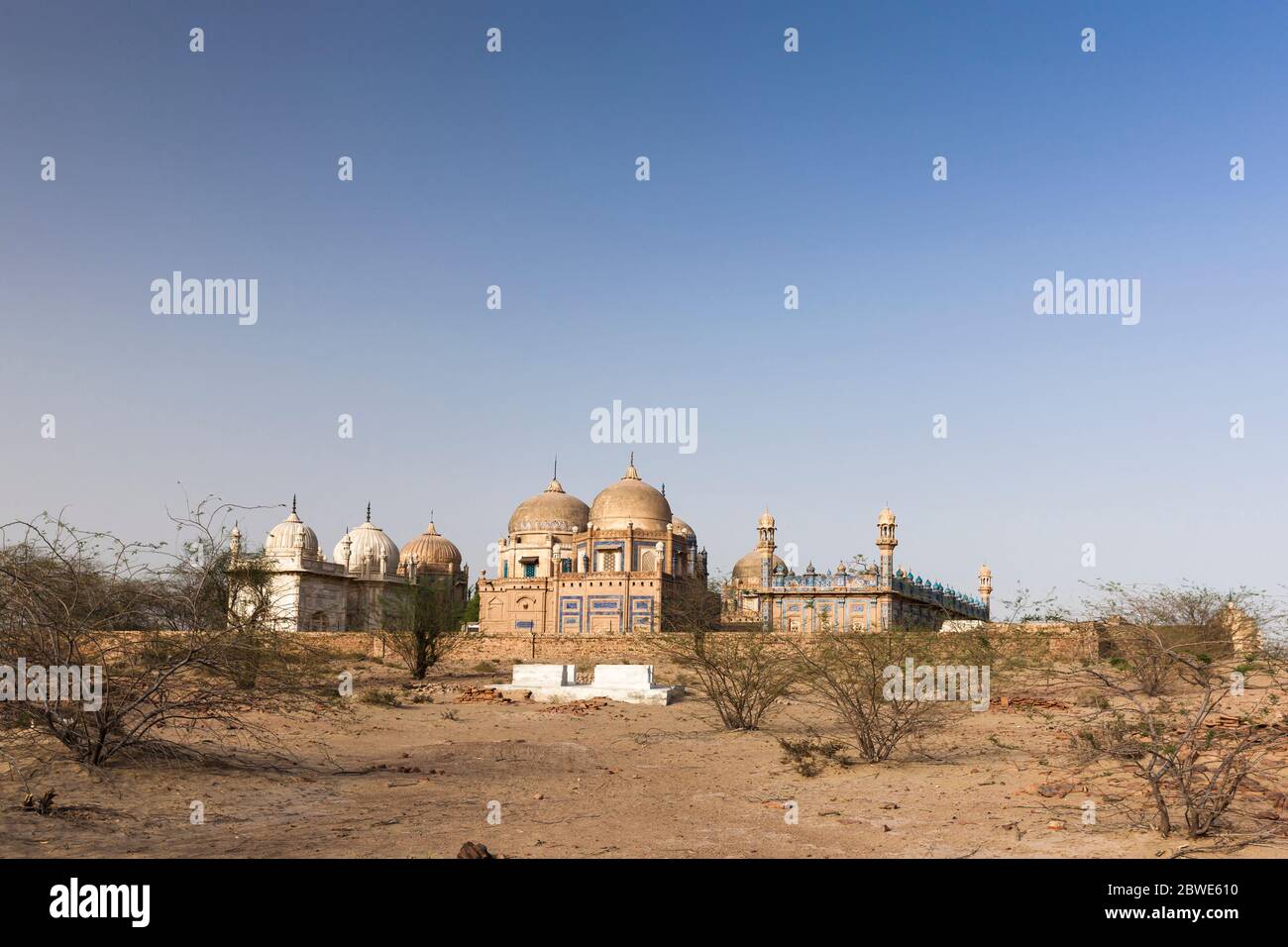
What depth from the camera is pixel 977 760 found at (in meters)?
13.9

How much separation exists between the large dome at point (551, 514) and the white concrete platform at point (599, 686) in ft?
109

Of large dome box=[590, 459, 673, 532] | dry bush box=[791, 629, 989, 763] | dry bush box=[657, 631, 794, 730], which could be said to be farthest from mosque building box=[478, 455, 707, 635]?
dry bush box=[791, 629, 989, 763]

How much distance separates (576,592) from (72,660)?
36193 mm

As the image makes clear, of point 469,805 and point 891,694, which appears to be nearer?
point 469,805

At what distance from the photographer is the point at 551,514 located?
59.0 metres

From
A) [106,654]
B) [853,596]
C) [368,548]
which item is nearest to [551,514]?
[368,548]

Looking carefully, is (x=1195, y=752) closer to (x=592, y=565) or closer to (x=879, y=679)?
(x=879, y=679)

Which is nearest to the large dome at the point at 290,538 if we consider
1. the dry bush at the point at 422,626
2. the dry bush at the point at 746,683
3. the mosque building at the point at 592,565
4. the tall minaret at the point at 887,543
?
the mosque building at the point at 592,565

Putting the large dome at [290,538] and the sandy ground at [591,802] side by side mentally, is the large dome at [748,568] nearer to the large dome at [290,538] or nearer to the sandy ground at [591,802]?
the large dome at [290,538]

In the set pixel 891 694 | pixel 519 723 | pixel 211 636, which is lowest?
pixel 519 723

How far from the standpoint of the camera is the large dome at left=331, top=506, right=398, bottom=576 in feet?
197
